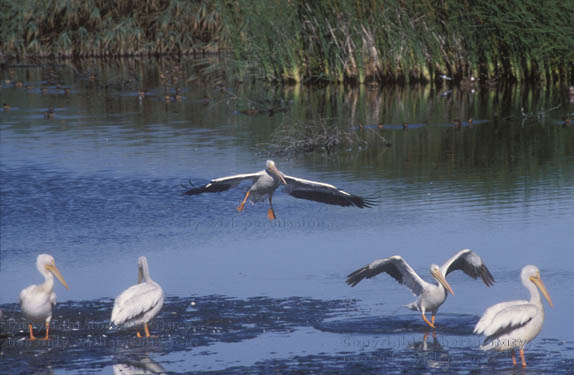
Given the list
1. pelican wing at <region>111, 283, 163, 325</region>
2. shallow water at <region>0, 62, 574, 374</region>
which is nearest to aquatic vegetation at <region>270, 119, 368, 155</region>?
shallow water at <region>0, 62, 574, 374</region>

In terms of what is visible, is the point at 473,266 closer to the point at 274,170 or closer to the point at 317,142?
the point at 274,170

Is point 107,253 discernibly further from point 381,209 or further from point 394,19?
point 394,19

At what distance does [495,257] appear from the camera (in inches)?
386

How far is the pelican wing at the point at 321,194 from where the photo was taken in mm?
10625

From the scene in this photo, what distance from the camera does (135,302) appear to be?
25.4ft

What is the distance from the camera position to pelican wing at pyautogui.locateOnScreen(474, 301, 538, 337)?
702 cm

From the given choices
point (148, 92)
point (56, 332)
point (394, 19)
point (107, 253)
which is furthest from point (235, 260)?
point (148, 92)

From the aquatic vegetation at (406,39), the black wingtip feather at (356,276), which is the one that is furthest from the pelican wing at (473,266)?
the aquatic vegetation at (406,39)

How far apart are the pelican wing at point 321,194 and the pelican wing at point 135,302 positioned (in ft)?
9.30

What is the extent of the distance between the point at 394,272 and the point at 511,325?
61.2 inches

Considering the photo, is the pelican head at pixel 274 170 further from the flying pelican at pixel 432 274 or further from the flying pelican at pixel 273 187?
the flying pelican at pixel 432 274

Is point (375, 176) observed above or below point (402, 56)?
below

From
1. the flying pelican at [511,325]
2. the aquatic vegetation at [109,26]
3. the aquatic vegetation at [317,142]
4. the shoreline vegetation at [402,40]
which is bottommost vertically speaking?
the flying pelican at [511,325]

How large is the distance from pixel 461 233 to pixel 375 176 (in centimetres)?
362
